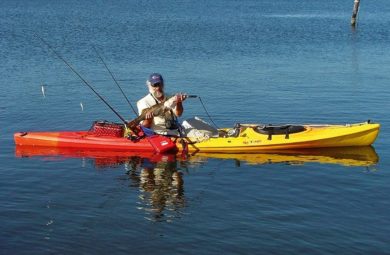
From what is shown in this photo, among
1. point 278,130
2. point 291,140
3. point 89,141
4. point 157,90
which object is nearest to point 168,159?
point 157,90

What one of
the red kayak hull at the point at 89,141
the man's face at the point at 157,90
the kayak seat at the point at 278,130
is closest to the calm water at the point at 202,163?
the red kayak hull at the point at 89,141

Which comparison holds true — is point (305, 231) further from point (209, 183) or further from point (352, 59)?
point (352, 59)

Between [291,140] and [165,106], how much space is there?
327 cm

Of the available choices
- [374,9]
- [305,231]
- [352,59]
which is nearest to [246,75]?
[352,59]

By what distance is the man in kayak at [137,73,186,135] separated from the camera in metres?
16.0

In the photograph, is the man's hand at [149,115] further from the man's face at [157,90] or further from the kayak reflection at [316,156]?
the kayak reflection at [316,156]

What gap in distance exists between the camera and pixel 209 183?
1452 centimetres

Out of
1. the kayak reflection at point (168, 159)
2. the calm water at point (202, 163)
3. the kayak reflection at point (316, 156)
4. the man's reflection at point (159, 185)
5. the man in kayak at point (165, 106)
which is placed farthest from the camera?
the kayak reflection at point (316, 156)

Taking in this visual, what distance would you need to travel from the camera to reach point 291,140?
16594 millimetres

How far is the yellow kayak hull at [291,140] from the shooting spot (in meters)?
16.6

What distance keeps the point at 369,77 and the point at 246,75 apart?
5.36 m

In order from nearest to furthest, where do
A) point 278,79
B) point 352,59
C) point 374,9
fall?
point 278,79 → point 352,59 → point 374,9

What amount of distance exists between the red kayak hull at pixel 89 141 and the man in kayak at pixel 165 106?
39 cm

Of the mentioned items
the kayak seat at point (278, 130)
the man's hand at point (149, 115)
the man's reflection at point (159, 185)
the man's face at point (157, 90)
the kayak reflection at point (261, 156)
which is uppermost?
the man's face at point (157, 90)
